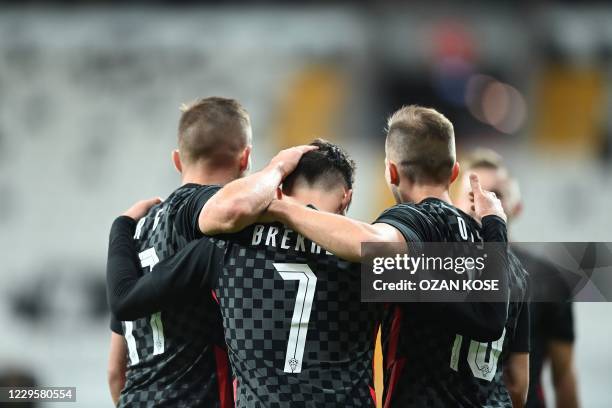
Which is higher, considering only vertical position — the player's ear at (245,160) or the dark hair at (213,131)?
the dark hair at (213,131)

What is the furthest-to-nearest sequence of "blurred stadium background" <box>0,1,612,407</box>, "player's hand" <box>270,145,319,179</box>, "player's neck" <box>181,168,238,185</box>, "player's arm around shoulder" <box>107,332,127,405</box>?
"blurred stadium background" <box>0,1,612,407</box>
"player's arm around shoulder" <box>107,332,127,405</box>
"player's neck" <box>181,168,238,185</box>
"player's hand" <box>270,145,319,179</box>

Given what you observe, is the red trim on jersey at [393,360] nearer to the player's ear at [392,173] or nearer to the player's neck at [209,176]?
the player's ear at [392,173]

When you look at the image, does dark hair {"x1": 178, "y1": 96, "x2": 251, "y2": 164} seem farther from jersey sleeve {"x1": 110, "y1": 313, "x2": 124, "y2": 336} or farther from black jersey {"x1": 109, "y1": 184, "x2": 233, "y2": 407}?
jersey sleeve {"x1": 110, "y1": 313, "x2": 124, "y2": 336}

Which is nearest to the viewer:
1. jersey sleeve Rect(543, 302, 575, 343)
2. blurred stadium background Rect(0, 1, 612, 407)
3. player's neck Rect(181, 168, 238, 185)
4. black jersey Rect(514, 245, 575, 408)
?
player's neck Rect(181, 168, 238, 185)

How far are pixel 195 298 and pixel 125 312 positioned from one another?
0.27 metres

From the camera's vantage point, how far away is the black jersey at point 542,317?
14.0 ft

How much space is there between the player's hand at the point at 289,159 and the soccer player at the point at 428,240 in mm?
156

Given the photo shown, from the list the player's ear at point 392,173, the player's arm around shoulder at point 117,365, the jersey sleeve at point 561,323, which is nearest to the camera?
the player's ear at point 392,173

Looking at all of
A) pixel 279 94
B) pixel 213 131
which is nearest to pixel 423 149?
pixel 213 131

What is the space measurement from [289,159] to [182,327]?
0.77 metres

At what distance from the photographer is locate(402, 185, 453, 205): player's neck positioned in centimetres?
330

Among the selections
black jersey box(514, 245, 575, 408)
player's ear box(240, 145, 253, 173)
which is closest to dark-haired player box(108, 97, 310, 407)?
player's ear box(240, 145, 253, 173)

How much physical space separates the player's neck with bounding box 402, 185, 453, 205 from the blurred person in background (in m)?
0.81

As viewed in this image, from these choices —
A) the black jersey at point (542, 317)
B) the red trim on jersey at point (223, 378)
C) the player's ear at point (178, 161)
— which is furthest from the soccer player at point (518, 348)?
the player's ear at point (178, 161)
